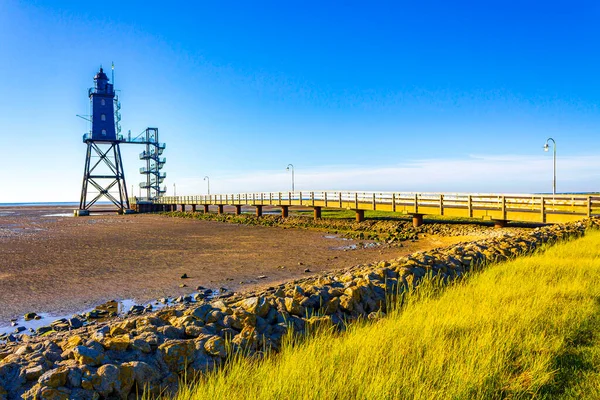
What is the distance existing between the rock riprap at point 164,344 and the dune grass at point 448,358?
38 centimetres

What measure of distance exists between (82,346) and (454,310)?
14.1 ft

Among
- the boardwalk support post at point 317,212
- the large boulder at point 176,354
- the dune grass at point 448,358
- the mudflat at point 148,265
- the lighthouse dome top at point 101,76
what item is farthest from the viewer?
the lighthouse dome top at point 101,76

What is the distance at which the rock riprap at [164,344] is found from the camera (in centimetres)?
379

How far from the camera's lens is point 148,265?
14.5m

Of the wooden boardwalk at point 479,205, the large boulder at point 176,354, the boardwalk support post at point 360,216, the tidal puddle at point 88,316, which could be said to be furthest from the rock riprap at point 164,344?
the boardwalk support post at point 360,216

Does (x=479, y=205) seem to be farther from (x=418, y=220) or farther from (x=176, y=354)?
(x=176, y=354)

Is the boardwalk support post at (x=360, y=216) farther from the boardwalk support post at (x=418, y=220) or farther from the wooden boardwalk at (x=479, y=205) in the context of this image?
the boardwalk support post at (x=418, y=220)

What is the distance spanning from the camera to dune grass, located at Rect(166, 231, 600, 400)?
3611 millimetres

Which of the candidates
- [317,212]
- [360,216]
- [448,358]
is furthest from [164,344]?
[317,212]

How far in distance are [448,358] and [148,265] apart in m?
12.1

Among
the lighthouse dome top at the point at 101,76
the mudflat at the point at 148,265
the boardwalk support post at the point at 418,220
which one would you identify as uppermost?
the lighthouse dome top at the point at 101,76

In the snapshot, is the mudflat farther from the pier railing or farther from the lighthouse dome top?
the lighthouse dome top

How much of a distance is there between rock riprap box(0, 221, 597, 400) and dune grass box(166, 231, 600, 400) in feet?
1.23

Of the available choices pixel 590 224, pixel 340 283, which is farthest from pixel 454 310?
pixel 590 224
